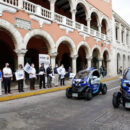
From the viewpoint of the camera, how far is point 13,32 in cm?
939

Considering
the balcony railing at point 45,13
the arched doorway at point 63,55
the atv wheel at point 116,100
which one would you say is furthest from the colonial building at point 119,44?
the atv wheel at point 116,100

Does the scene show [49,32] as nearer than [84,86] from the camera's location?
No

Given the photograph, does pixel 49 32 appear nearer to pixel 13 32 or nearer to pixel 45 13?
pixel 45 13

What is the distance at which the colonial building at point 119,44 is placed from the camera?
23.6m

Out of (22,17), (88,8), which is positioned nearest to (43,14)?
(22,17)

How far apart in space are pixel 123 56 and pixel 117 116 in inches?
1058

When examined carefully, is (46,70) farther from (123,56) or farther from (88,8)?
(123,56)

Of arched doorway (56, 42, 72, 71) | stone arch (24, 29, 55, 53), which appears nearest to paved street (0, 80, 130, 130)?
stone arch (24, 29, 55, 53)

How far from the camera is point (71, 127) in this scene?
3.86 m

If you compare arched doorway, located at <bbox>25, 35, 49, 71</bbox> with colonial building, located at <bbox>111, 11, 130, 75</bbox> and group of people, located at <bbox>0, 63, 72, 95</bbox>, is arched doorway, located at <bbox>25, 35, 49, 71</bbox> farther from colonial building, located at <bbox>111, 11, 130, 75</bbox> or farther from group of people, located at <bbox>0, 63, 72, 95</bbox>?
colonial building, located at <bbox>111, 11, 130, 75</bbox>

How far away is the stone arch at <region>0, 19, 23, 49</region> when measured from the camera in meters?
8.89

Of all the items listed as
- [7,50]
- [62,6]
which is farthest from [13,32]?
[62,6]

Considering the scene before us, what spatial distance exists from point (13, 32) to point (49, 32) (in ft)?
11.9

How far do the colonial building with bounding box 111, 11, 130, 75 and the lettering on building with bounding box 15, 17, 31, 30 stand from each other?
55.2 ft
